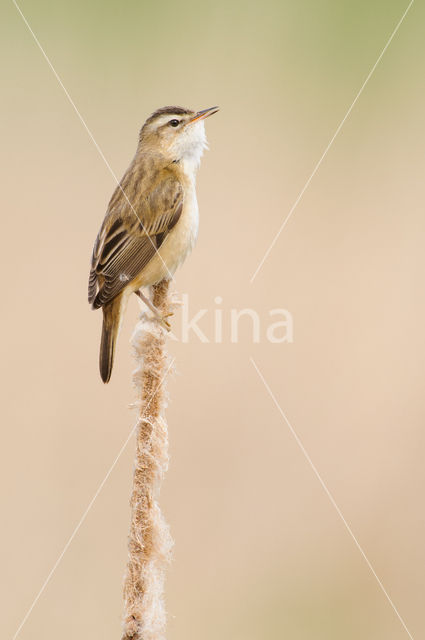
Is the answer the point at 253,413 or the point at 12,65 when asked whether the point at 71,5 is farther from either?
the point at 253,413

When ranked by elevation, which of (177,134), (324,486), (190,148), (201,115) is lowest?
(324,486)

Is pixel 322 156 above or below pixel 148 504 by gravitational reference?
above

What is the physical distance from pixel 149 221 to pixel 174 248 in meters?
0.25

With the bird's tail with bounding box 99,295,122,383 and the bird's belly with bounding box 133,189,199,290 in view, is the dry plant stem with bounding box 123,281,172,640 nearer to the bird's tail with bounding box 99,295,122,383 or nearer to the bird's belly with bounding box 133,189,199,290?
the bird's tail with bounding box 99,295,122,383

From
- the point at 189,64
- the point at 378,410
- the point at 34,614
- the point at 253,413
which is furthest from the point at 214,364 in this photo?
the point at 189,64

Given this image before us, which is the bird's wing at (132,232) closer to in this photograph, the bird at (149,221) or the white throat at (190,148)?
the bird at (149,221)

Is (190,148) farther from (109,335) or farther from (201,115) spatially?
(109,335)

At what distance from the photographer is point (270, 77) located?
6.70 m

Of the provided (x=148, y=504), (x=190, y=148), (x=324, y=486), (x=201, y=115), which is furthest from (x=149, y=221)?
(x=324, y=486)

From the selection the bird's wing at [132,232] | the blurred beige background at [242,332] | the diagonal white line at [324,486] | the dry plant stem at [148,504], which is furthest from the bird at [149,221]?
the diagonal white line at [324,486]

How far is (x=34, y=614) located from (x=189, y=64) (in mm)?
4640

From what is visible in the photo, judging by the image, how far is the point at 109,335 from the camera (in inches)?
154

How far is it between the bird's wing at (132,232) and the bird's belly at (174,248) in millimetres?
40

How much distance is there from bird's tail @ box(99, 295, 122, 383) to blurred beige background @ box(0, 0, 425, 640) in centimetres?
156
